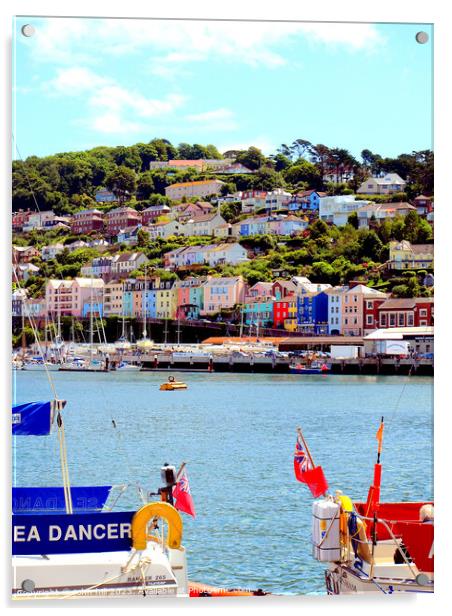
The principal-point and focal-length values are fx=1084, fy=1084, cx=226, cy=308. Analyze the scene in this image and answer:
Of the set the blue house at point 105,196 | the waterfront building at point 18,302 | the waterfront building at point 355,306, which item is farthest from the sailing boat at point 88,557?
the waterfront building at point 355,306

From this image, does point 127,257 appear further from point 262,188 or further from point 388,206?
point 388,206

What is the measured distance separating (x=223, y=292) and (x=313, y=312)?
114 cm

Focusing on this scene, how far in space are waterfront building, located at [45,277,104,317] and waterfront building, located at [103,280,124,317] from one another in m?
0.12

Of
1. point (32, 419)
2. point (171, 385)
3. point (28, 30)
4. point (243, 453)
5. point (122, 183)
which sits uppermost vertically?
point (28, 30)

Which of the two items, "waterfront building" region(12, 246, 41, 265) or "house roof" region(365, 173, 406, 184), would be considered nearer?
"waterfront building" region(12, 246, 41, 265)

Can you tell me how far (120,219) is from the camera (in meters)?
7.59

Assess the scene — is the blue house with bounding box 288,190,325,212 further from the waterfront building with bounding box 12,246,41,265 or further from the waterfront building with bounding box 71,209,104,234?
the waterfront building with bounding box 12,246,41,265

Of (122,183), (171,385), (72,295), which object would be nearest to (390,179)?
(122,183)

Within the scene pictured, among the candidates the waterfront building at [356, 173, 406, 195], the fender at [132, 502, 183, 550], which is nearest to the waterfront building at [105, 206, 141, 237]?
the waterfront building at [356, 173, 406, 195]

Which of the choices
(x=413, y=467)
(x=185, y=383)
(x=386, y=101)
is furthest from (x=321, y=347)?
(x=185, y=383)

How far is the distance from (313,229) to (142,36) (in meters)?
4.07

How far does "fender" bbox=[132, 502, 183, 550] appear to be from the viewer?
4598mm

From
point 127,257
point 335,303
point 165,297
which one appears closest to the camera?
point 127,257
